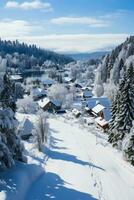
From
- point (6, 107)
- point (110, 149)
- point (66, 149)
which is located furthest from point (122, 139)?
point (6, 107)

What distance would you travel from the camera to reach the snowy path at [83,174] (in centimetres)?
2402

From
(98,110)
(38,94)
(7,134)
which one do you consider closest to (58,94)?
(38,94)

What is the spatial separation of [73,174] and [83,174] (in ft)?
3.15

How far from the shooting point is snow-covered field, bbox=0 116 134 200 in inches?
902

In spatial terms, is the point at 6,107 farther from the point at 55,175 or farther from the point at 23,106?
the point at 23,106

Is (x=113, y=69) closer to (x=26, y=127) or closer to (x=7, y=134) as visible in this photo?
(x=26, y=127)

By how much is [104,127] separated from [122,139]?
22.5 meters

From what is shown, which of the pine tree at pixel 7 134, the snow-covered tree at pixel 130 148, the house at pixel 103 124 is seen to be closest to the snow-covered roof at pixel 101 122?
the house at pixel 103 124

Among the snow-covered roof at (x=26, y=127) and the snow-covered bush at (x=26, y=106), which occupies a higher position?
the snow-covered roof at (x=26, y=127)

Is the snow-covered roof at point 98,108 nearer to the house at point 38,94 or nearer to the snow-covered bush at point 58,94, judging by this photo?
the snow-covered bush at point 58,94

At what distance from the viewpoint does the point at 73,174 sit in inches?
1186

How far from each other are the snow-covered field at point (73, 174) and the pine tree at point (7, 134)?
1025 millimetres

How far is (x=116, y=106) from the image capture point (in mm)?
45625

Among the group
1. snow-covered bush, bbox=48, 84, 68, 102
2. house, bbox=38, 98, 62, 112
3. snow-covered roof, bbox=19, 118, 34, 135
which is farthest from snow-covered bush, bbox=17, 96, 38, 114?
snow-covered roof, bbox=19, 118, 34, 135
